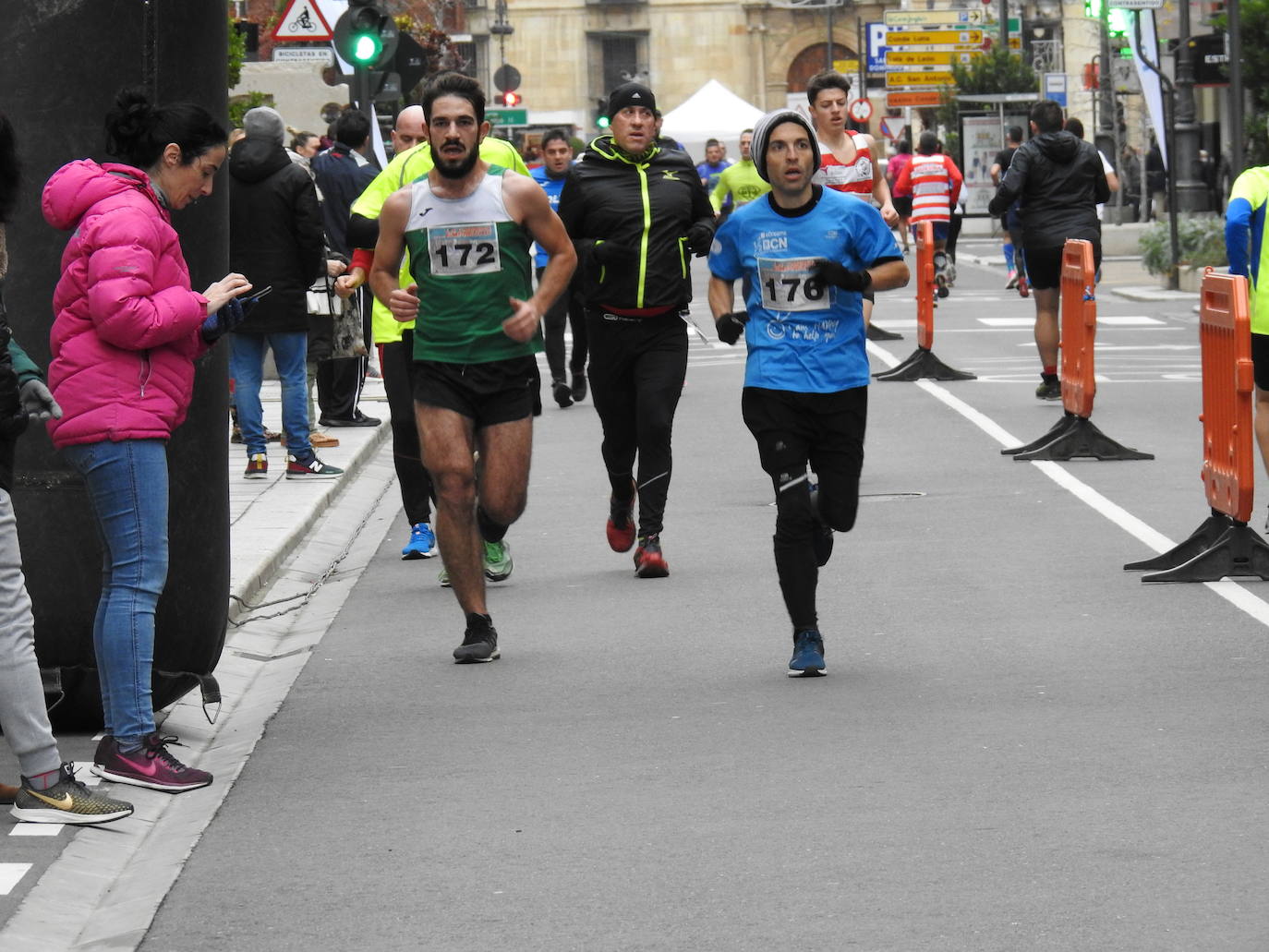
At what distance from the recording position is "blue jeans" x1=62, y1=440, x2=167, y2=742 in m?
6.64

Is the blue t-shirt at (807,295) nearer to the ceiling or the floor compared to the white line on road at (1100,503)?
nearer to the ceiling

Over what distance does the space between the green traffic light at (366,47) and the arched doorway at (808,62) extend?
263 ft

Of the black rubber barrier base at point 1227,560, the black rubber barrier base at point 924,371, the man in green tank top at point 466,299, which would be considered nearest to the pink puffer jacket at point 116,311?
the man in green tank top at point 466,299

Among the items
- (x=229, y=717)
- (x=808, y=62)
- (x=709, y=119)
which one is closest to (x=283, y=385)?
(x=229, y=717)

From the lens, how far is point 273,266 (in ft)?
45.0

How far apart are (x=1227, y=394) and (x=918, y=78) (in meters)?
54.9

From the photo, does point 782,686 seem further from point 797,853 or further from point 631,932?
point 631,932

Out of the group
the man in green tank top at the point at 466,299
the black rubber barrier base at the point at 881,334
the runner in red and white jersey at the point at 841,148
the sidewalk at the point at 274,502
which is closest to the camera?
the man in green tank top at the point at 466,299

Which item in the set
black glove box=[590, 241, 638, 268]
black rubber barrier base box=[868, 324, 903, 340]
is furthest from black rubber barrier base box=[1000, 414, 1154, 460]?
black rubber barrier base box=[868, 324, 903, 340]

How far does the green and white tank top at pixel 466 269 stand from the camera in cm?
846

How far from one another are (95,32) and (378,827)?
8.19 feet

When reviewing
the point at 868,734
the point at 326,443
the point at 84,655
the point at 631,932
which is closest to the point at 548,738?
the point at 868,734

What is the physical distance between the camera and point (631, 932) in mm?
5234

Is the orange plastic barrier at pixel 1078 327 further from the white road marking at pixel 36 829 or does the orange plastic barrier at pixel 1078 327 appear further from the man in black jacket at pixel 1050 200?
the white road marking at pixel 36 829
